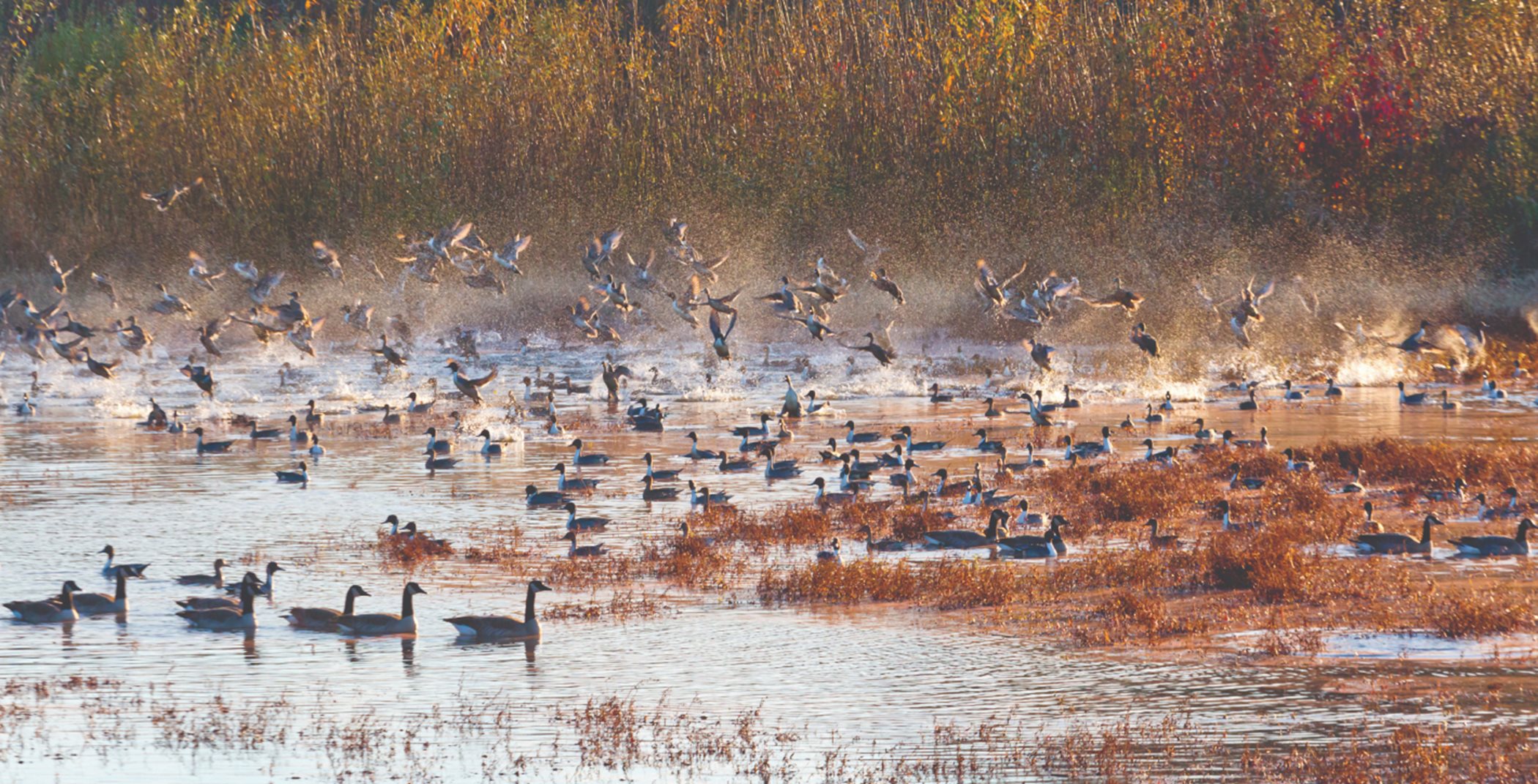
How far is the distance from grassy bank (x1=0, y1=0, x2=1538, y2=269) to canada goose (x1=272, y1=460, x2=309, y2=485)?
16.4 m

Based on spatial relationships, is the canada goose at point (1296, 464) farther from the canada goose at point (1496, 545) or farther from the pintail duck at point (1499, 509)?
the canada goose at point (1496, 545)

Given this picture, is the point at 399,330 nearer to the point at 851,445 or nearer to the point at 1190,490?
the point at 851,445

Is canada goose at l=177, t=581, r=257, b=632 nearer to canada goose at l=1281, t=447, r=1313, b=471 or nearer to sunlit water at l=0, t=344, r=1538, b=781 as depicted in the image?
sunlit water at l=0, t=344, r=1538, b=781

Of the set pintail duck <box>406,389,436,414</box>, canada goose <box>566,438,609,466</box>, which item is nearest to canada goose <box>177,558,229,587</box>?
canada goose <box>566,438,609,466</box>

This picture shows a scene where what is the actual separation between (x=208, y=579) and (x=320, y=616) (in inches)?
97.2

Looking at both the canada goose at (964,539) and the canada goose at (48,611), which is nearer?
the canada goose at (48,611)

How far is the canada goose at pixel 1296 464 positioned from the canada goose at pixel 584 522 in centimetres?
910

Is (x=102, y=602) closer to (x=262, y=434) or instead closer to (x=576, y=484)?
(x=576, y=484)

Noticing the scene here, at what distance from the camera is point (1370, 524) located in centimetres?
1908

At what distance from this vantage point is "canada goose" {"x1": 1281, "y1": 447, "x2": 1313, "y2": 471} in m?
23.7

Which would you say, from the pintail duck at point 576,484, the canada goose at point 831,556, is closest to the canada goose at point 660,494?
the pintail duck at point 576,484

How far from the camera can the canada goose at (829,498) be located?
865 inches

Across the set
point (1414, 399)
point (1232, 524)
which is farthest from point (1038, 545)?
point (1414, 399)

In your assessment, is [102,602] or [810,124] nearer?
[102,602]
